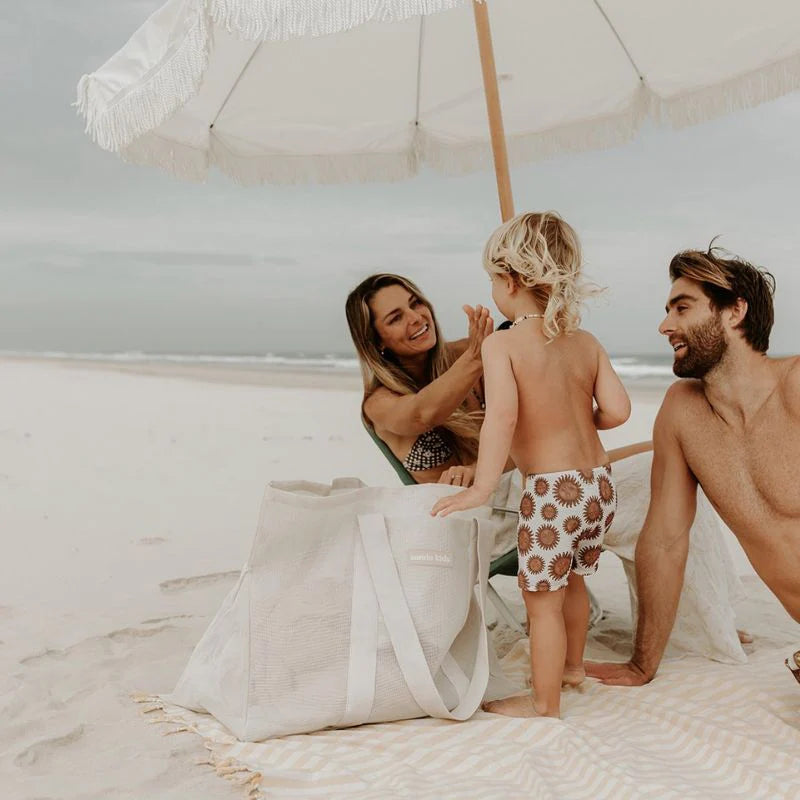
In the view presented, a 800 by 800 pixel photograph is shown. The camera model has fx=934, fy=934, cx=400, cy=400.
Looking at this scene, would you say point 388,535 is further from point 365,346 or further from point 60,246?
point 60,246

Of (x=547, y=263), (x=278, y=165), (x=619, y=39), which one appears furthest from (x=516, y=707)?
(x=619, y=39)

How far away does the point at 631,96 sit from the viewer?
14.2 ft

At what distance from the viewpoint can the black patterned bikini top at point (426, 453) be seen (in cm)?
371

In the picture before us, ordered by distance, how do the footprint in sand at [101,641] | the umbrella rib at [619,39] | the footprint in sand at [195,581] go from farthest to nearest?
the footprint in sand at [195,581] < the umbrella rib at [619,39] < the footprint in sand at [101,641]

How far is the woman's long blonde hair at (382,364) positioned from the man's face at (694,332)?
98cm

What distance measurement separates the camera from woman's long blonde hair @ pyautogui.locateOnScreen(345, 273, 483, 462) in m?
3.66

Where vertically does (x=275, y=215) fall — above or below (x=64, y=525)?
above

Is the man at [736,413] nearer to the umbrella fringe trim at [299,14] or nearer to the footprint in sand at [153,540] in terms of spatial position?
the umbrella fringe trim at [299,14]

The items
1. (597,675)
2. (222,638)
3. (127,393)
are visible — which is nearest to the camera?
(222,638)

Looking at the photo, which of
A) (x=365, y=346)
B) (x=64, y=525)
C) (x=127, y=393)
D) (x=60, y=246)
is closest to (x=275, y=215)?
(x=60, y=246)

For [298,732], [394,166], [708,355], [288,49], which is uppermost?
[288,49]

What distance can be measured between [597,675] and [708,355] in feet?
3.78

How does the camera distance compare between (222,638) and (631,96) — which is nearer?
(222,638)

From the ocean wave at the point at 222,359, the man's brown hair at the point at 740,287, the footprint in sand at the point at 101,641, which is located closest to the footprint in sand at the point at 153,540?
the footprint in sand at the point at 101,641
